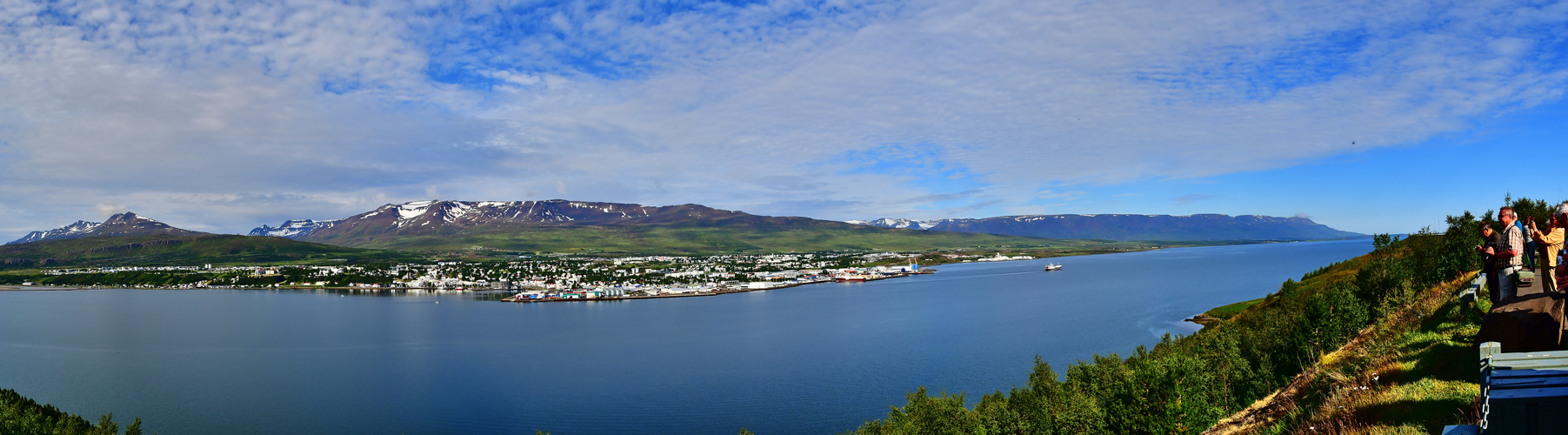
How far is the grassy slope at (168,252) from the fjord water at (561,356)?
10693cm

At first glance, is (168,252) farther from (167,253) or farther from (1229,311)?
(1229,311)

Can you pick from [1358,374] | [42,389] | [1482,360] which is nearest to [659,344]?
[42,389]

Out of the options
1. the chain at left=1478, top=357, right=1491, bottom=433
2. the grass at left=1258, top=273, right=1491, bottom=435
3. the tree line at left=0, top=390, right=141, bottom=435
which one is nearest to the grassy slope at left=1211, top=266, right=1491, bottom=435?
the grass at left=1258, top=273, right=1491, bottom=435

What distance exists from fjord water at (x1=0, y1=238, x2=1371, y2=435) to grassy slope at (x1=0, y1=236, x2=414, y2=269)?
10693 cm

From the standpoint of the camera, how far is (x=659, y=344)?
4972cm

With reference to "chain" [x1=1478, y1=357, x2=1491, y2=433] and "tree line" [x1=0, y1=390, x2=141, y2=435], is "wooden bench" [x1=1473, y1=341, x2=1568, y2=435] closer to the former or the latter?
"chain" [x1=1478, y1=357, x2=1491, y2=433]

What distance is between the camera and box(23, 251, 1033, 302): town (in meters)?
101

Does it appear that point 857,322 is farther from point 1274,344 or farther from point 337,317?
point 337,317

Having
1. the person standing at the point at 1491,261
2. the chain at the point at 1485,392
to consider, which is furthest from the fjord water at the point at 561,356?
the chain at the point at 1485,392

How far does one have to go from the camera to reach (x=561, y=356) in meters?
45.5

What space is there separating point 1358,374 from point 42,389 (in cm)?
5327

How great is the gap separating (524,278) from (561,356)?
268ft

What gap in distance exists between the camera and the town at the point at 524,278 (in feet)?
332

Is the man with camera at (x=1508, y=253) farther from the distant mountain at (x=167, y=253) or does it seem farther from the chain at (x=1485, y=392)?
the distant mountain at (x=167, y=253)
